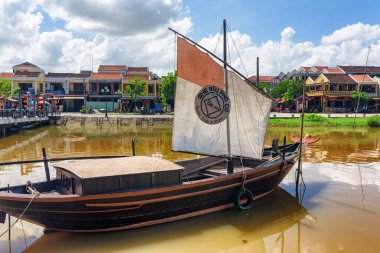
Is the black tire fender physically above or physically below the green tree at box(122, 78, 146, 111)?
below

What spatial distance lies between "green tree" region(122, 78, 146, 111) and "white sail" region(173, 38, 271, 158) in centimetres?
4998

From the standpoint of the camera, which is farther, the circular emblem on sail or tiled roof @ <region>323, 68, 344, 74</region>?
tiled roof @ <region>323, 68, 344, 74</region>

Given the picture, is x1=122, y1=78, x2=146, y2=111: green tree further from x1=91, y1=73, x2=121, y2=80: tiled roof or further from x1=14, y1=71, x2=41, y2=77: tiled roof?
x1=14, y1=71, x2=41, y2=77: tiled roof

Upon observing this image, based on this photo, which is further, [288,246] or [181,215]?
[181,215]

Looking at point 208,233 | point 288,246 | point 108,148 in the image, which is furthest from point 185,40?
point 108,148

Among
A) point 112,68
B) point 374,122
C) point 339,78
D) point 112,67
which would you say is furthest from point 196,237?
point 112,67

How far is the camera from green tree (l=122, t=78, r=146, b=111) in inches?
2422

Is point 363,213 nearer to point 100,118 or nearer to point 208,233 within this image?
point 208,233

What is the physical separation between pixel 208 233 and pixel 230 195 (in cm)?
193

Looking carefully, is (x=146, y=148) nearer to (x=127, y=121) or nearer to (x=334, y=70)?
(x=127, y=121)

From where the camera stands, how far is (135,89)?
6138cm

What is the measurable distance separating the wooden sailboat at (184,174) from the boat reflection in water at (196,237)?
26 centimetres

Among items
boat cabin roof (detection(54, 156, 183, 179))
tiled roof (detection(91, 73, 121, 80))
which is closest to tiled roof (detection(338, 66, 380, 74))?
tiled roof (detection(91, 73, 121, 80))

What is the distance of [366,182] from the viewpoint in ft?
51.5
